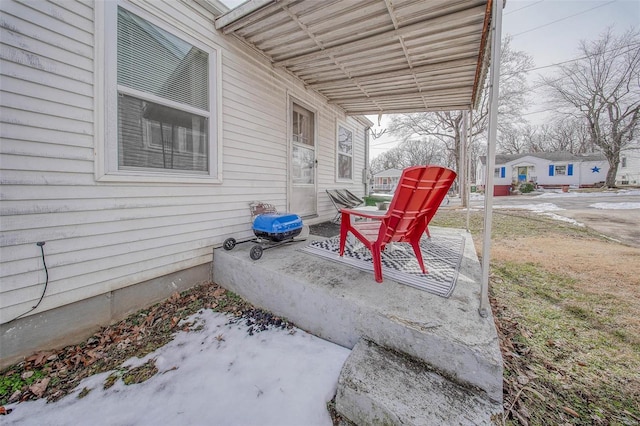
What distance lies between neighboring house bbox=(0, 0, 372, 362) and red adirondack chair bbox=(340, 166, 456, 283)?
1.89m

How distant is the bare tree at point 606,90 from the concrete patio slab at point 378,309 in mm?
26904

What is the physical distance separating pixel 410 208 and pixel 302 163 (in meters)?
3.05

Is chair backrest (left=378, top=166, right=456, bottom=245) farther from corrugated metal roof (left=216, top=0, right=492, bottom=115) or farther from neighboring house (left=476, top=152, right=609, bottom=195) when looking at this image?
neighboring house (left=476, top=152, right=609, bottom=195)

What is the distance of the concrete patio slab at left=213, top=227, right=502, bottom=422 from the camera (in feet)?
4.45

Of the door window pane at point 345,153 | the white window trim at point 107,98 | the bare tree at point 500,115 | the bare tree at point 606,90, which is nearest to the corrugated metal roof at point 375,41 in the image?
the white window trim at point 107,98

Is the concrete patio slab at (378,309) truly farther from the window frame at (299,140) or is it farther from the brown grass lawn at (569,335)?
the window frame at (299,140)

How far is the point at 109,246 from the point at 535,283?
4.61 metres

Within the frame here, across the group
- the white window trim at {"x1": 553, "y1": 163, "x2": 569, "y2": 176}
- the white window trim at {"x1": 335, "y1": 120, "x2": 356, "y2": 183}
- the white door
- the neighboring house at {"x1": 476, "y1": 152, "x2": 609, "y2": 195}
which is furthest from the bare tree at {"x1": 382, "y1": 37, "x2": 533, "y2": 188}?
the white window trim at {"x1": 553, "y1": 163, "x2": 569, "y2": 176}

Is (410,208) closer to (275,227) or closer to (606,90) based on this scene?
(275,227)

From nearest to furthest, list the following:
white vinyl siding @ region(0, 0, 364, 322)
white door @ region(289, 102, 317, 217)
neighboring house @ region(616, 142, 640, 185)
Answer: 1. white vinyl siding @ region(0, 0, 364, 322)
2. white door @ region(289, 102, 317, 217)
3. neighboring house @ region(616, 142, 640, 185)

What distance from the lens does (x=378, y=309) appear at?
168 centimetres

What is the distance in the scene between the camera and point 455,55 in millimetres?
3391

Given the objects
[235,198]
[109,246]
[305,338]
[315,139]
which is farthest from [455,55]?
[109,246]

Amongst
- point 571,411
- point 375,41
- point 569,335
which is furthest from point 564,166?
point 571,411
